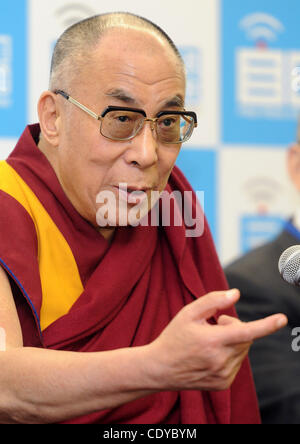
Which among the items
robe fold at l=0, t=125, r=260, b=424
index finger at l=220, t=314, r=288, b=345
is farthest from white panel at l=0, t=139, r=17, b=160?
index finger at l=220, t=314, r=288, b=345

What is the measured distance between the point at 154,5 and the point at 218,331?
2000mm

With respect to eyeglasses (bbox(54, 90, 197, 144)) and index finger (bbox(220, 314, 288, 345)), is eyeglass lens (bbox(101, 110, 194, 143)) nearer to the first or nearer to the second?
eyeglasses (bbox(54, 90, 197, 144))

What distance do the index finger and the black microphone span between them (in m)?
0.15

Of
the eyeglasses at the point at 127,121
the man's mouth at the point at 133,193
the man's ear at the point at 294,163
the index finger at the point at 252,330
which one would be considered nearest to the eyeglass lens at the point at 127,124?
the eyeglasses at the point at 127,121

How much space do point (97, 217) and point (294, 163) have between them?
1.17m

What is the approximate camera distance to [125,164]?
59.1 inches

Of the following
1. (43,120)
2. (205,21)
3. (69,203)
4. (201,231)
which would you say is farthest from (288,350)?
(205,21)

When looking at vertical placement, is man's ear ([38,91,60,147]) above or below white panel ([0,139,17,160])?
above

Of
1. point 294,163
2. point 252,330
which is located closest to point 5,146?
point 294,163

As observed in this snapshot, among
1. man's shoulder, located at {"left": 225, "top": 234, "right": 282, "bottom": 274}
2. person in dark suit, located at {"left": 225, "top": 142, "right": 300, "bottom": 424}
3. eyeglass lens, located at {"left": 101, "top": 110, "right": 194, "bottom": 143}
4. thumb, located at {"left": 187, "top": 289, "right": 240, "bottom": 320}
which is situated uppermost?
eyeglass lens, located at {"left": 101, "top": 110, "right": 194, "bottom": 143}

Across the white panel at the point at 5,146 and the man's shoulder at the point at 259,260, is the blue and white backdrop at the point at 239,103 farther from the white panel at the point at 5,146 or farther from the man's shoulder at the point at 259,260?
the white panel at the point at 5,146

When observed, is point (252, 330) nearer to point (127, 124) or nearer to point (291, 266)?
point (291, 266)

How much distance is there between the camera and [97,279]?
60.8 inches

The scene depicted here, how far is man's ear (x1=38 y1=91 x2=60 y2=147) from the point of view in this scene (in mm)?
1602
